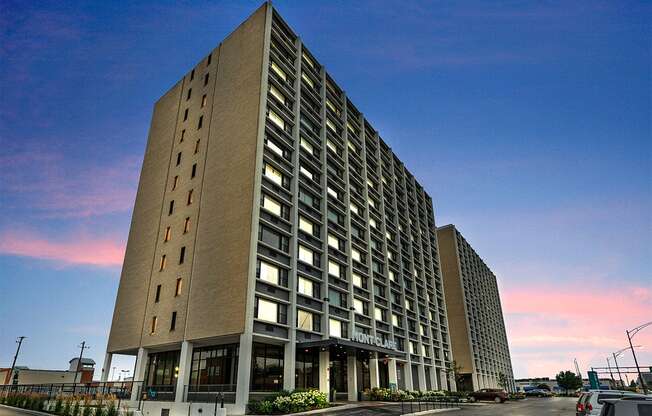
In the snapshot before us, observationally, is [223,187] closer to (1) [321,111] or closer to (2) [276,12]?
(1) [321,111]

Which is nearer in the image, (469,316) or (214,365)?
(214,365)

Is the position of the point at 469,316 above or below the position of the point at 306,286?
Result: above

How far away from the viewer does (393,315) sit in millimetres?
59438

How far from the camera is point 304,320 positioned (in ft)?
129

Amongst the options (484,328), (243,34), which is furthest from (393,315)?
(484,328)

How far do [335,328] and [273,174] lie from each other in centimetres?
1798

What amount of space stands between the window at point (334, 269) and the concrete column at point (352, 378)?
897 centimetres

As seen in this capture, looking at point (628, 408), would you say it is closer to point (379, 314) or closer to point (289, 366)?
point (289, 366)

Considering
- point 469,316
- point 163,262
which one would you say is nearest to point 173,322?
point 163,262

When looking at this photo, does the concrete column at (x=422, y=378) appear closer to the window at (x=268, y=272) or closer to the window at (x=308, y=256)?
the window at (x=308, y=256)

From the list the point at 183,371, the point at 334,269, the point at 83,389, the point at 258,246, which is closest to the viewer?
the point at 83,389

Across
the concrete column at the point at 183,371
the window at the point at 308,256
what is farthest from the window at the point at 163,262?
the window at the point at 308,256

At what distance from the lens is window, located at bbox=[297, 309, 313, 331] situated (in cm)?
3859

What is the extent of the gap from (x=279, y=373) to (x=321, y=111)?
110 ft
